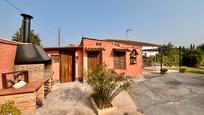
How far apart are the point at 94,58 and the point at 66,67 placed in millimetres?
2423

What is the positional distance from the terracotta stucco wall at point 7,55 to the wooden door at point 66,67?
463 centimetres

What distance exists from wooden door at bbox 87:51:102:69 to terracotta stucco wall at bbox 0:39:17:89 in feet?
19.8

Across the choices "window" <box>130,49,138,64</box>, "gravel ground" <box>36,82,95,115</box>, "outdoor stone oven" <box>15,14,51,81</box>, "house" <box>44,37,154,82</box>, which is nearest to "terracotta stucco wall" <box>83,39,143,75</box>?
"house" <box>44,37,154,82</box>

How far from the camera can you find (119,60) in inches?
654

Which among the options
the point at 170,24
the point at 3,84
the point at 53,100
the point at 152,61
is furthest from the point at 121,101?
the point at 152,61

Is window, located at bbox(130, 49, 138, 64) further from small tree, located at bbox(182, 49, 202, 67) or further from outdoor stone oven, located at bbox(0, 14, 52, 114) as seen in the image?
small tree, located at bbox(182, 49, 202, 67)

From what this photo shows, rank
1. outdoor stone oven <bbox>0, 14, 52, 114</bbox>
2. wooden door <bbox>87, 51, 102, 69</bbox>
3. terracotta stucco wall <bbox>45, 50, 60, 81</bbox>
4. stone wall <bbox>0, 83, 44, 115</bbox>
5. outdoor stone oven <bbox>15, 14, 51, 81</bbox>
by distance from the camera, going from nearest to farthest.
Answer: stone wall <bbox>0, 83, 44, 115</bbox> → outdoor stone oven <bbox>0, 14, 52, 114</bbox> → outdoor stone oven <bbox>15, 14, 51, 81</bbox> → terracotta stucco wall <bbox>45, 50, 60, 81</bbox> → wooden door <bbox>87, 51, 102, 69</bbox>

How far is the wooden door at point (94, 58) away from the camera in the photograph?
14734mm

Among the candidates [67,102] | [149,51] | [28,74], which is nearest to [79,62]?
[28,74]

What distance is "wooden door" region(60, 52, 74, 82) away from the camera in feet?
47.1

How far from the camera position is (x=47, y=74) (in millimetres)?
11852

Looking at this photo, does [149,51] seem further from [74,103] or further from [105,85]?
[105,85]

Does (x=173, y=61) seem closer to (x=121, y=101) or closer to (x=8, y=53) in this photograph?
(x=121, y=101)

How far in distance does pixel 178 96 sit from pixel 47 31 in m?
32.3
